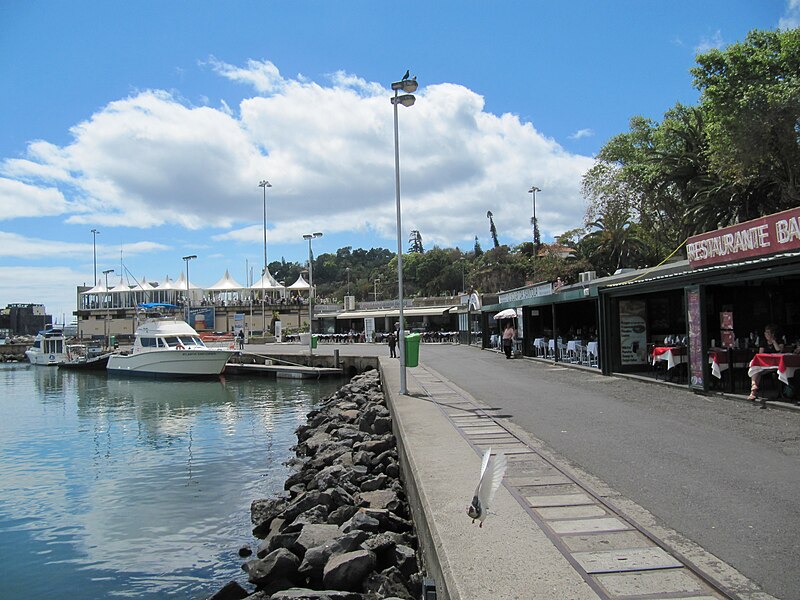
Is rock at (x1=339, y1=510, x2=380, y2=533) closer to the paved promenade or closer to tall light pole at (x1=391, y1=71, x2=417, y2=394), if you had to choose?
the paved promenade

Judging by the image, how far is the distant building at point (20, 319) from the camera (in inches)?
5271

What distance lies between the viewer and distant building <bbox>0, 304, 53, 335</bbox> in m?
134

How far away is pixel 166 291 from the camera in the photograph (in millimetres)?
99750

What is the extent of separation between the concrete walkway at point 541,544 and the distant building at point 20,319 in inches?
5711

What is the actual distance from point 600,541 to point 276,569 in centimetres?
369

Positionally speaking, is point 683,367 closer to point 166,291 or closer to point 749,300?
point 749,300

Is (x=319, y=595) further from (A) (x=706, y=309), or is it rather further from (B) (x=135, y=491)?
(A) (x=706, y=309)

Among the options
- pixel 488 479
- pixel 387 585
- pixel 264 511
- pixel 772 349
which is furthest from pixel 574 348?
pixel 488 479

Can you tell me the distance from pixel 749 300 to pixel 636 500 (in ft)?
40.9

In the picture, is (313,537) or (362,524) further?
(313,537)

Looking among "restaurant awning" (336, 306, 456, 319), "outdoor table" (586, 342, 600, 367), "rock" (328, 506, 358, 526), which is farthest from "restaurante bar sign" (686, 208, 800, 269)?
"restaurant awning" (336, 306, 456, 319)

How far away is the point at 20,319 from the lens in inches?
5295

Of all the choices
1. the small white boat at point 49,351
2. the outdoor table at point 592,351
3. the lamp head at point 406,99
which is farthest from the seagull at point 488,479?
the small white boat at point 49,351

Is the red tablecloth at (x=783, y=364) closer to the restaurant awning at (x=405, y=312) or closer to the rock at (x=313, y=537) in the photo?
the rock at (x=313, y=537)
